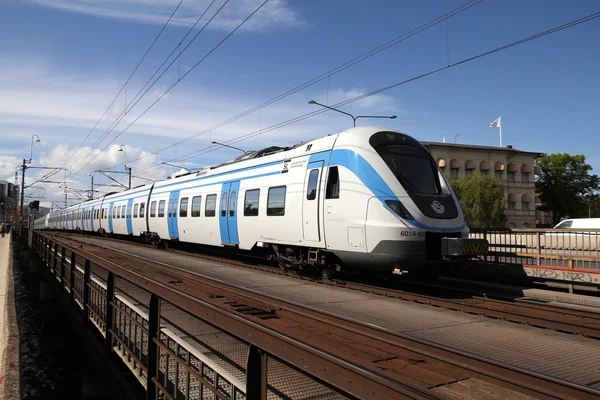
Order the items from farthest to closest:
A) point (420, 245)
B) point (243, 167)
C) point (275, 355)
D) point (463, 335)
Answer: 1. point (243, 167)
2. point (420, 245)
3. point (463, 335)
4. point (275, 355)

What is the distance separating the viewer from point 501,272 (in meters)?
11.9

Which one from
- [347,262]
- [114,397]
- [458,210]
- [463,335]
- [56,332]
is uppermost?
[458,210]

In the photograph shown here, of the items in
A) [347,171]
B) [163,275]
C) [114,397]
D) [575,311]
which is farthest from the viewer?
[163,275]

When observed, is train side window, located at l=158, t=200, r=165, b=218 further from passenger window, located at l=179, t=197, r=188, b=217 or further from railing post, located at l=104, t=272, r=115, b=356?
railing post, located at l=104, t=272, r=115, b=356

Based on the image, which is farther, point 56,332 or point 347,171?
point 56,332

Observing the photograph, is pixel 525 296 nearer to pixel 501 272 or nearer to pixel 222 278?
pixel 501 272

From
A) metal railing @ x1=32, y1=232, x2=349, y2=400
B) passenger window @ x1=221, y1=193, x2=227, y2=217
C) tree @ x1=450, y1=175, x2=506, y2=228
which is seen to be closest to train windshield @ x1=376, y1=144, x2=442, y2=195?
metal railing @ x1=32, y1=232, x2=349, y2=400

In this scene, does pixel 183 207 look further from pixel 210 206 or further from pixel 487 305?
pixel 487 305

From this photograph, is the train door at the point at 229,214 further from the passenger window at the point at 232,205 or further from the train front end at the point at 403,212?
the train front end at the point at 403,212

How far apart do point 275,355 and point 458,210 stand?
8.94m

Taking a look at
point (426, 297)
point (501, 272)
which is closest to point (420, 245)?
point (426, 297)

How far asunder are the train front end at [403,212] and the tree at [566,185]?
7800cm

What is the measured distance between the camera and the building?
61781 mm

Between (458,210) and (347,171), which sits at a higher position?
(347,171)
